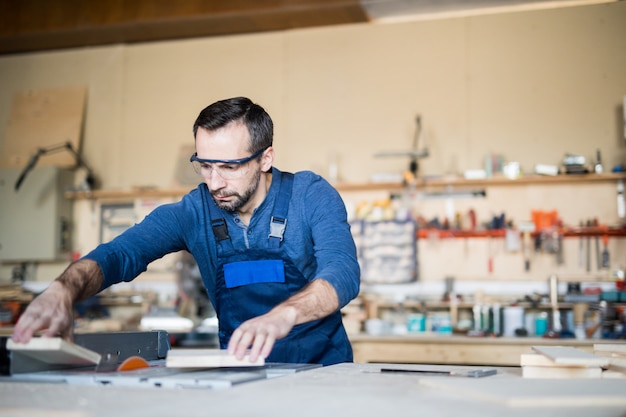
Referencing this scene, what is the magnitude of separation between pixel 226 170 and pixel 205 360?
79cm

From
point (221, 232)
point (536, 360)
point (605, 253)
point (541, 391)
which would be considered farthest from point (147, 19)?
point (541, 391)

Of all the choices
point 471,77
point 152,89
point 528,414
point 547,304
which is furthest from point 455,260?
point 528,414

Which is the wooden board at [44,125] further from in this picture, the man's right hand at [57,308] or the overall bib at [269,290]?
the man's right hand at [57,308]

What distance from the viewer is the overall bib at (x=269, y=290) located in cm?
232

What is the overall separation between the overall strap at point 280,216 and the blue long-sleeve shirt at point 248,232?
19 millimetres

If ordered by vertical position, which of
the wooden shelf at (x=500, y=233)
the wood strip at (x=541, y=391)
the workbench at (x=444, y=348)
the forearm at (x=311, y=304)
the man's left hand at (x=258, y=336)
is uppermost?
the wooden shelf at (x=500, y=233)

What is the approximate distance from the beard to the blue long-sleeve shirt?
0.21 feet

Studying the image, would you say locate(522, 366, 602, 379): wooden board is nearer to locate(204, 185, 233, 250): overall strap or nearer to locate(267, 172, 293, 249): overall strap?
locate(267, 172, 293, 249): overall strap

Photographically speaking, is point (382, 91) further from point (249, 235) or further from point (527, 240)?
point (249, 235)

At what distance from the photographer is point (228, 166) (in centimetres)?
231

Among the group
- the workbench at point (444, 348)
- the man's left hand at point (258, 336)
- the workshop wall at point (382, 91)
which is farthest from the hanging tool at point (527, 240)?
the man's left hand at point (258, 336)

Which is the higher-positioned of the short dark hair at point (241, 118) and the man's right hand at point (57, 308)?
the short dark hair at point (241, 118)


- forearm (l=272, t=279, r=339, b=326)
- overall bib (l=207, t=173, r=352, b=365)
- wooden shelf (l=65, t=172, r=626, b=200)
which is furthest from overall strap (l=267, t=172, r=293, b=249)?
wooden shelf (l=65, t=172, r=626, b=200)

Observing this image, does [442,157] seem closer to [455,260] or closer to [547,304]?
[455,260]
